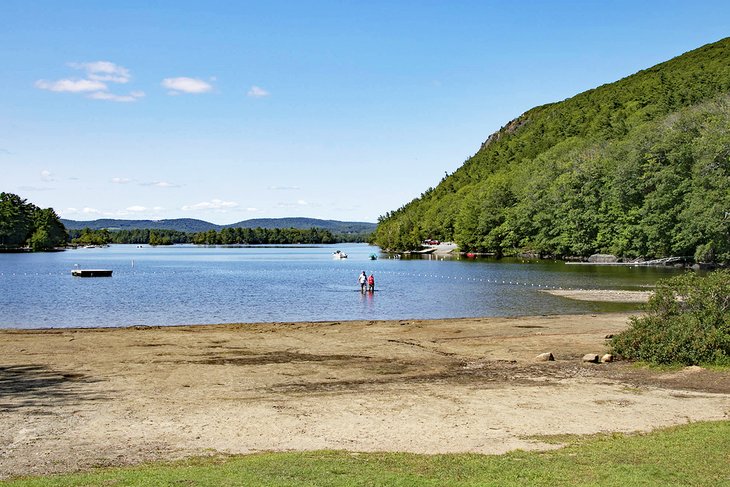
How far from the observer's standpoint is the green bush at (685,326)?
2466 centimetres

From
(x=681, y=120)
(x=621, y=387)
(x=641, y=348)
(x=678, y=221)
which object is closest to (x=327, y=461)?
(x=621, y=387)

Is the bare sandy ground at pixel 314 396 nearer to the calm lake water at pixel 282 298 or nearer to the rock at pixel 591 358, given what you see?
the rock at pixel 591 358

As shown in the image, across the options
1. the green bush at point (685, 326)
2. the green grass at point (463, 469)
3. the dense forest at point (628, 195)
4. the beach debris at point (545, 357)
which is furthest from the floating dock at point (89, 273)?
the green grass at point (463, 469)

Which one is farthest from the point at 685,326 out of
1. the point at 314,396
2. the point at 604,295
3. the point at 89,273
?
the point at 89,273

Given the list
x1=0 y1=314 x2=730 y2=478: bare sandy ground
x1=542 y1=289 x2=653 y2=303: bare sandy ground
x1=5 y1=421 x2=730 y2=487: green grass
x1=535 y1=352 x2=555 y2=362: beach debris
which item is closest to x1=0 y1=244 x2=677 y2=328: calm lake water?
x1=542 y1=289 x2=653 y2=303: bare sandy ground

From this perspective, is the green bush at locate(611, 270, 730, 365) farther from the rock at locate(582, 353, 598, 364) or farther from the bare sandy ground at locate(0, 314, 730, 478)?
the bare sandy ground at locate(0, 314, 730, 478)

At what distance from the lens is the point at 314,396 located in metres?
20.8

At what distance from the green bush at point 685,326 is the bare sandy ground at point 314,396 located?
44.6 inches

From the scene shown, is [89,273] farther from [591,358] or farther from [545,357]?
[591,358]

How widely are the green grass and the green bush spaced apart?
10.8 meters

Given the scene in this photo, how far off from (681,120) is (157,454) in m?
119

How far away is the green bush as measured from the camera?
24.7 metres

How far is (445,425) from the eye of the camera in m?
17.0

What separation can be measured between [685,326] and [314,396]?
14524mm
